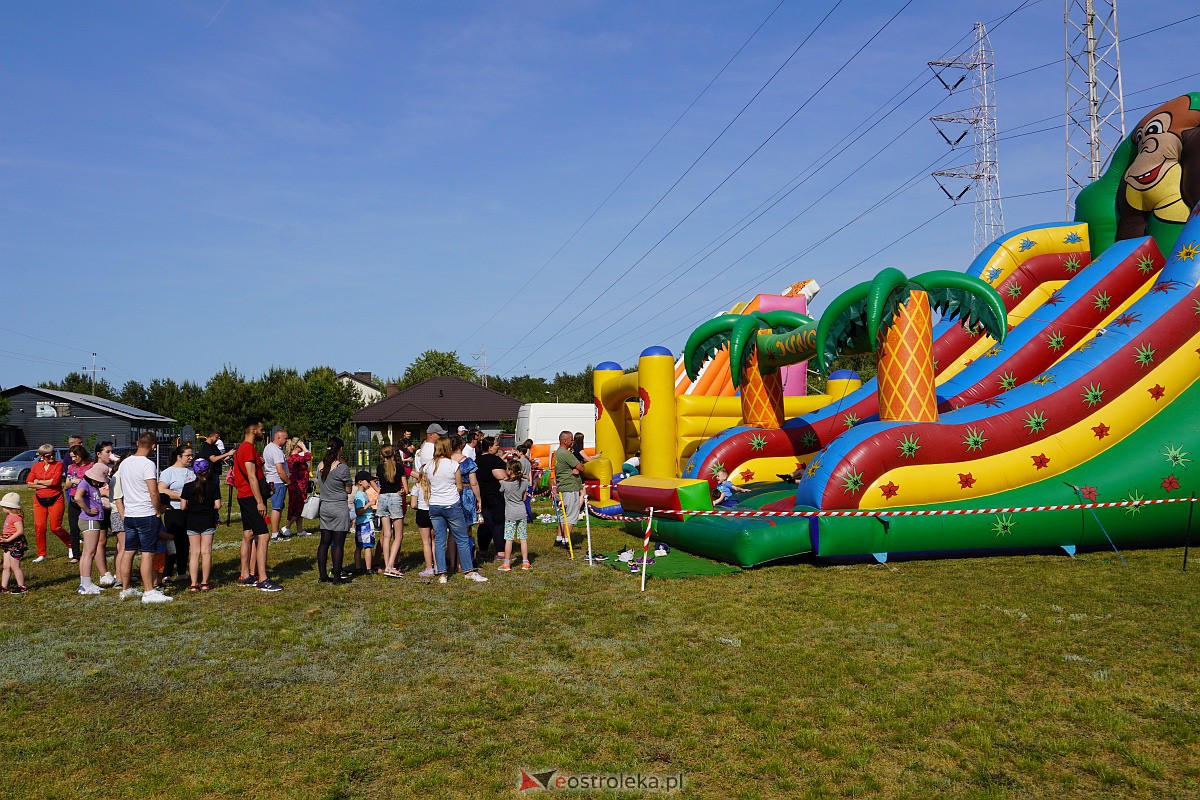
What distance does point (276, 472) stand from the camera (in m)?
12.7

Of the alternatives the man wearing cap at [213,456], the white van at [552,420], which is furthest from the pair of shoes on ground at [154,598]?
the white van at [552,420]

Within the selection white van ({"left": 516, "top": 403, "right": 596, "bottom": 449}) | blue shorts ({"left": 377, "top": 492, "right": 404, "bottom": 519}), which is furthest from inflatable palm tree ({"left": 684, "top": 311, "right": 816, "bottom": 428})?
white van ({"left": 516, "top": 403, "right": 596, "bottom": 449})

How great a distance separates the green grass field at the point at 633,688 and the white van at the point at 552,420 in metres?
17.3

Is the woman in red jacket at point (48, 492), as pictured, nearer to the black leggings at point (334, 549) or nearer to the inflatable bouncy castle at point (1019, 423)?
the black leggings at point (334, 549)

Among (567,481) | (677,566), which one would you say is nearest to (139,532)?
(567,481)

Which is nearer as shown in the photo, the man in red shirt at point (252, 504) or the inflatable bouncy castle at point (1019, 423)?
the man in red shirt at point (252, 504)

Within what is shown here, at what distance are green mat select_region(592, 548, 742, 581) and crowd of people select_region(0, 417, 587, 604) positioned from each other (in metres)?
1.17

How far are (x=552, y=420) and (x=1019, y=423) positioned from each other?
A: 1765 cm

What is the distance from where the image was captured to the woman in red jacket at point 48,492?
10602 millimetres

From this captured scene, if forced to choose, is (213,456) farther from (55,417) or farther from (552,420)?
(55,417)

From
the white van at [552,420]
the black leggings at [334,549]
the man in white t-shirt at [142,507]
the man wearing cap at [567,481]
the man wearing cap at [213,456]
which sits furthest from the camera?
the white van at [552,420]

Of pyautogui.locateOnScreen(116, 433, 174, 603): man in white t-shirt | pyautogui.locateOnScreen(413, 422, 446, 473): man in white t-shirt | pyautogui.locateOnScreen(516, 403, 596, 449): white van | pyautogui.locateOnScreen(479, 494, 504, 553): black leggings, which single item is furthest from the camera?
pyautogui.locateOnScreen(516, 403, 596, 449): white van

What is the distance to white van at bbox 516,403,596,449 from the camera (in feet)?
85.8

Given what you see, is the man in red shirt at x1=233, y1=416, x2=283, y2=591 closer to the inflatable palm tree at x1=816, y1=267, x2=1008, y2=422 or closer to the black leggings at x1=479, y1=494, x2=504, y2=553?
the black leggings at x1=479, y1=494, x2=504, y2=553
